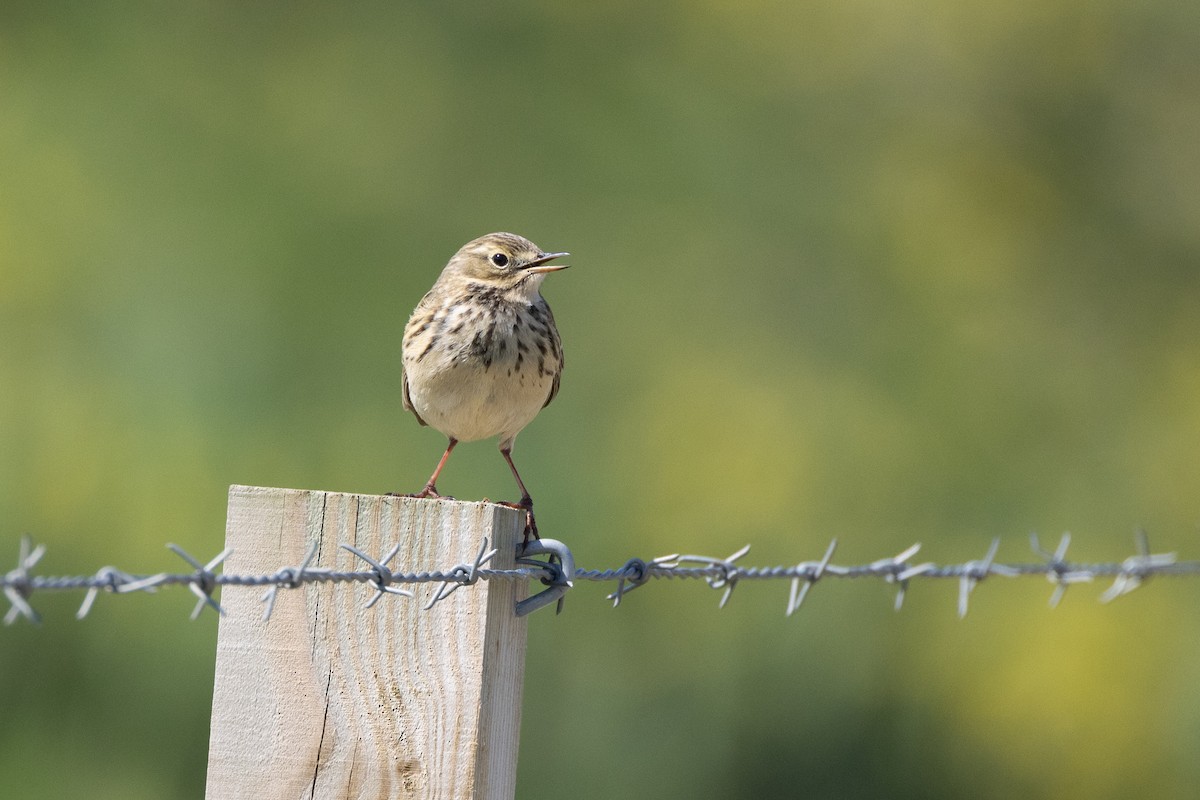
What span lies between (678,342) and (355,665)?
34.4 feet

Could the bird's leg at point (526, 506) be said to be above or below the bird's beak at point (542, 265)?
below

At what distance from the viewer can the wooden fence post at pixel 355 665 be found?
298 cm

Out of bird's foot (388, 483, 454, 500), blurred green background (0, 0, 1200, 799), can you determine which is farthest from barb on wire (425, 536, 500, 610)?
blurred green background (0, 0, 1200, 799)

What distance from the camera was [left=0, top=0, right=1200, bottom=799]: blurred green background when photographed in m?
10.7

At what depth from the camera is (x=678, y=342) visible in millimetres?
13359

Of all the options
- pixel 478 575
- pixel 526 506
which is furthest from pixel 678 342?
pixel 478 575

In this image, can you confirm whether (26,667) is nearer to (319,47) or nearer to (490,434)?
(490,434)

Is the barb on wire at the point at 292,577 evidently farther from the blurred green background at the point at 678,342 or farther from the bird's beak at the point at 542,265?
the blurred green background at the point at 678,342

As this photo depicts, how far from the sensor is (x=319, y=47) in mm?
15766

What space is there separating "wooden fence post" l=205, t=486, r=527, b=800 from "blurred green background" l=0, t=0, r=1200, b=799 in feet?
22.2

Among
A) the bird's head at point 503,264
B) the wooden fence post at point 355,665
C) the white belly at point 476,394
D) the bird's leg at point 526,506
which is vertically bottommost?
the wooden fence post at point 355,665

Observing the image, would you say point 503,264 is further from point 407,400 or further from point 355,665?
point 355,665

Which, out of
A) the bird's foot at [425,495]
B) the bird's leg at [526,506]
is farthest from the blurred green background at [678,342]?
the bird's foot at [425,495]

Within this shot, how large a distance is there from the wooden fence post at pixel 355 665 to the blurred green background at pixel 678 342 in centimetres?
678
